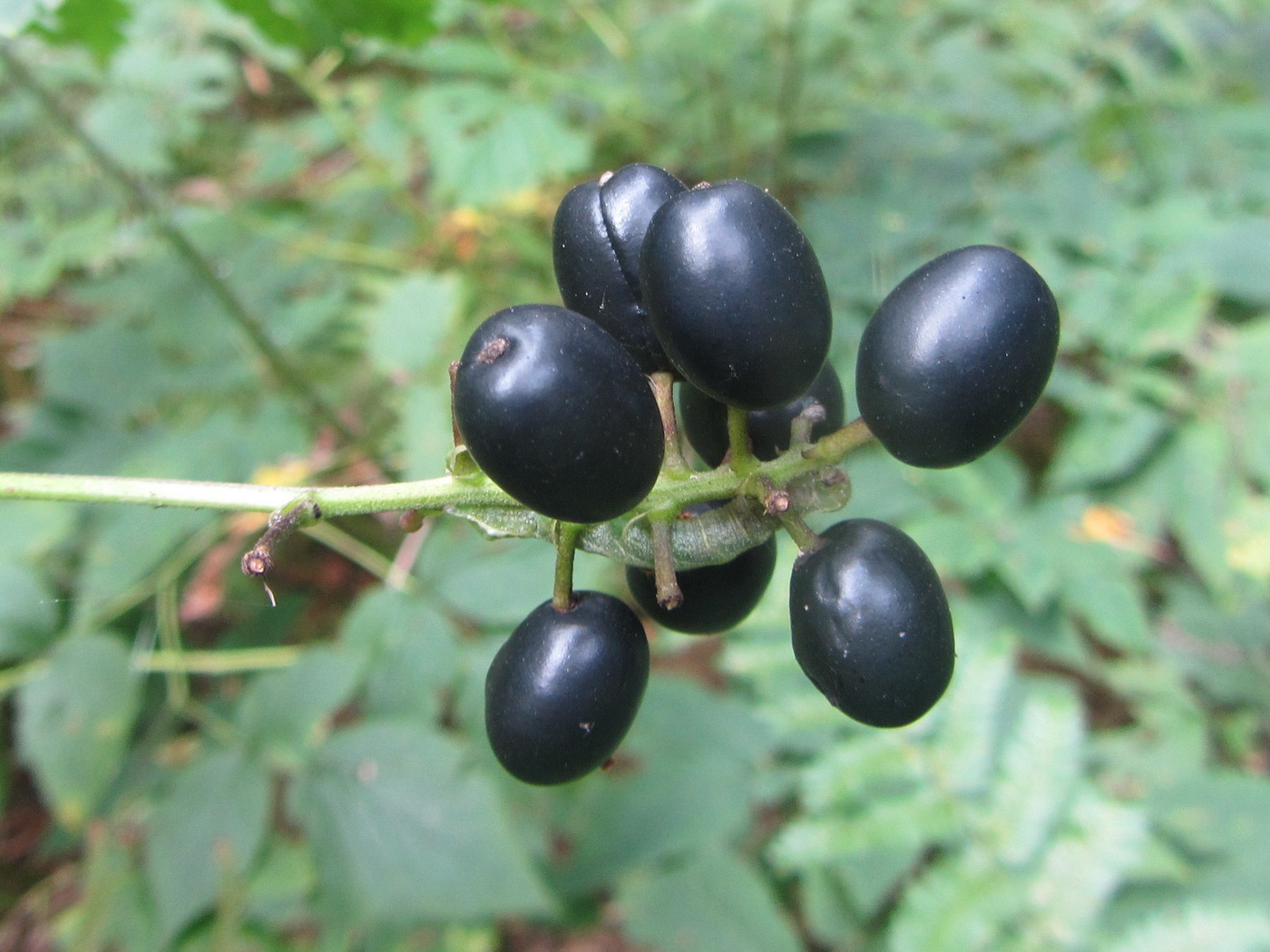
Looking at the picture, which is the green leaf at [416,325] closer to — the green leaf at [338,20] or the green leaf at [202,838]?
the green leaf at [338,20]

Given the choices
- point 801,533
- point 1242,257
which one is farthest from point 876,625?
point 1242,257

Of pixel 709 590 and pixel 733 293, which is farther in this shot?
pixel 709 590

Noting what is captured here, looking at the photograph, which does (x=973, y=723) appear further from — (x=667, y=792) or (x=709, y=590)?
(x=709, y=590)

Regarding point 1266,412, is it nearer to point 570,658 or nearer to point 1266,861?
point 1266,861

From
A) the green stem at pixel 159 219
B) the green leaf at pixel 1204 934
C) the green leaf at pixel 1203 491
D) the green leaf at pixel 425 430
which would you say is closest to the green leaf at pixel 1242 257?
the green leaf at pixel 1203 491

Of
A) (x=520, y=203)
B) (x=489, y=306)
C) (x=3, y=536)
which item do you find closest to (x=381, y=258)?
(x=489, y=306)
